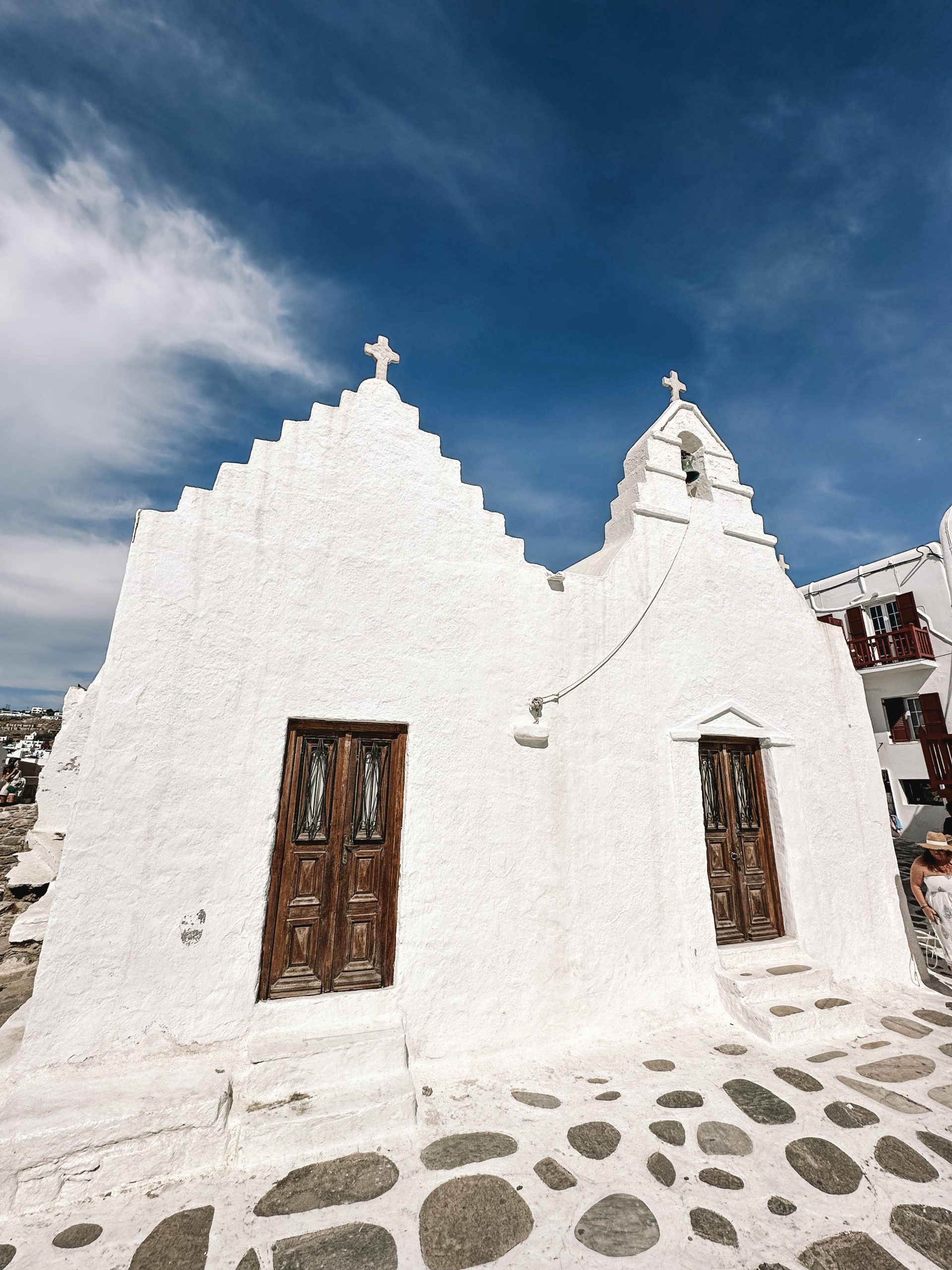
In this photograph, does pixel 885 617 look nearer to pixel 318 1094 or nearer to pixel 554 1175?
pixel 554 1175

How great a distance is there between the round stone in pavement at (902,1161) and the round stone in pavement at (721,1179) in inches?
35.4

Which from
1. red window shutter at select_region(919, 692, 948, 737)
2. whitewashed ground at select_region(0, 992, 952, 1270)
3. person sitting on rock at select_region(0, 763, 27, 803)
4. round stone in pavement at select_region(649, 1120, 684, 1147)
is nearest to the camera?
whitewashed ground at select_region(0, 992, 952, 1270)

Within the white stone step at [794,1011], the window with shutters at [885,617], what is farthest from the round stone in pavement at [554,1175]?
the window with shutters at [885,617]

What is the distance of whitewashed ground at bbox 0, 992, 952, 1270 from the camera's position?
2615 mm

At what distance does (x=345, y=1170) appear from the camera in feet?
10.2

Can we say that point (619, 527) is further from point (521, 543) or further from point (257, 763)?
point (257, 763)

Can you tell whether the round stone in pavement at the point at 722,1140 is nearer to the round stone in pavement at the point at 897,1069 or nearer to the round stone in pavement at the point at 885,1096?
the round stone in pavement at the point at 885,1096

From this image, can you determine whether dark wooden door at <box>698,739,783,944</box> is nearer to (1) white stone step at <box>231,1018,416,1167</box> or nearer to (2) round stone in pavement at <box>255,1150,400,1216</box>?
(1) white stone step at <box>231,1018,416,1167</box>

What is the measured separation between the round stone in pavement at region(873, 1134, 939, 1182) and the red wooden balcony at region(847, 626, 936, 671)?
15.2 meters

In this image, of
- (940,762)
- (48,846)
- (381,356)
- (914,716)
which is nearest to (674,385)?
(381,356)

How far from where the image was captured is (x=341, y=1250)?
8.51ft

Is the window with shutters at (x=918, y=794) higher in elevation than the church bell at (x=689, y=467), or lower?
lower

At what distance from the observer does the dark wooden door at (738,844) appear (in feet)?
18.7

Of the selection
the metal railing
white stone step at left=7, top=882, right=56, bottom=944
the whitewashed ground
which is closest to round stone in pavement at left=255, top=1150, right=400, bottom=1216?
the whitewashed ground
